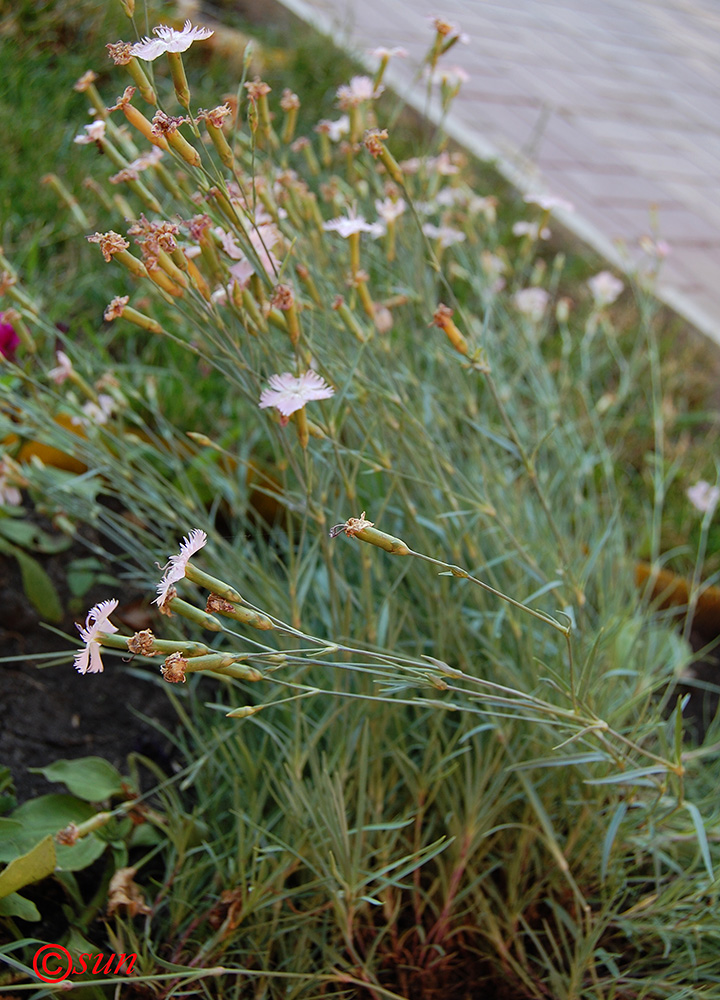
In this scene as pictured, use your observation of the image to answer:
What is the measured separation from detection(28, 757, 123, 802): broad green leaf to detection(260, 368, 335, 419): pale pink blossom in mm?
509

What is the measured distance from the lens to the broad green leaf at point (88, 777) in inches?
37.9

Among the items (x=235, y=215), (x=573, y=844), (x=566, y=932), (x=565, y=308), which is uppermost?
(x=235, y=215)

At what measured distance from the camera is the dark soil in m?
1.09

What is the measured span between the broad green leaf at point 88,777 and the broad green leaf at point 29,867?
148 millimetres

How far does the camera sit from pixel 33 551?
1.34 meters

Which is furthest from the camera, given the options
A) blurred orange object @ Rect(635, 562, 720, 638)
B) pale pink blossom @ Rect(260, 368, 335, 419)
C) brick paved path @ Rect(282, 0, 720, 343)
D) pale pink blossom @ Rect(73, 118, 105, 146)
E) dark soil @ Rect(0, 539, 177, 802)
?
brick paved path @ Rect(282, 0, 720, 343)

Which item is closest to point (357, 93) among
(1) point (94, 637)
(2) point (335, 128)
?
(2) point (335, 128)

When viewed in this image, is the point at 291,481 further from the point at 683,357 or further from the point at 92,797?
the point at 683,357

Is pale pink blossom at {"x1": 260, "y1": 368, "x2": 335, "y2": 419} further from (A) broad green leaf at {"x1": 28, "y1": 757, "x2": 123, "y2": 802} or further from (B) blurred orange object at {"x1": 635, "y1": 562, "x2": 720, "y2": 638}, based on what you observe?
(B) blurred orange object at {"x1": 635, "y1": 562, "x2": 720, "y2": 638}

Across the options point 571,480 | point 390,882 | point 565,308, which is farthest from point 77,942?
point 565,308

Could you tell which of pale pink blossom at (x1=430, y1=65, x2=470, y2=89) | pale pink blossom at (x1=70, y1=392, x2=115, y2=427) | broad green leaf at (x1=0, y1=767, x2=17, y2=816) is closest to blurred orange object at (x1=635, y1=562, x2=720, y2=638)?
pale pink blossom at (x1=430, y1=65, x2=470, y2=89)

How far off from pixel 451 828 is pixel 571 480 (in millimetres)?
615

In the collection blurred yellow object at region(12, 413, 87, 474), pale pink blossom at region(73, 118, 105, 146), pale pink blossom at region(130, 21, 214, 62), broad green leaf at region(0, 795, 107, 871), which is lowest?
broad green leaf at region(0, 795, 107, 871)

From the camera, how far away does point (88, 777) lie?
3.22 ft
